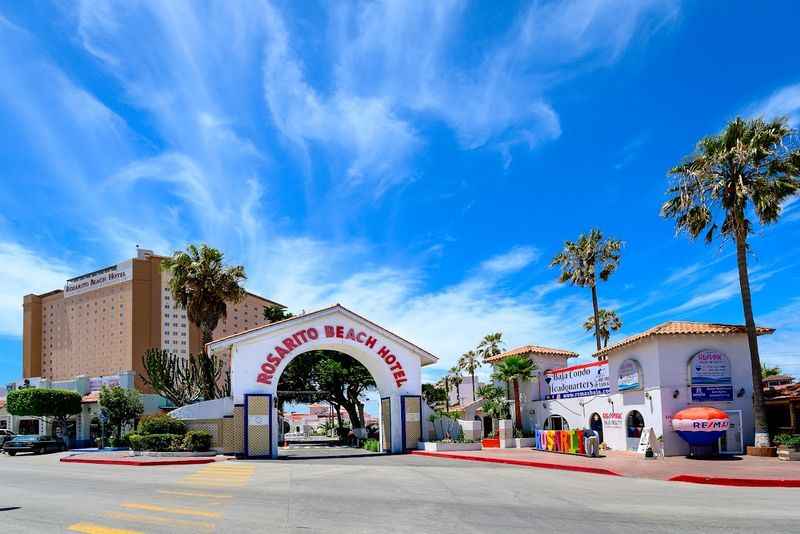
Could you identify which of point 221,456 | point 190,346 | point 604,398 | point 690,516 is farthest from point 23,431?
point 690,516

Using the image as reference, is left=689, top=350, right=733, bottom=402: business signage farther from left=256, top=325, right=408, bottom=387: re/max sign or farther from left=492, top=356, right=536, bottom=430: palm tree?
left=256, top=325, right=408, bottom=387: re/max sign

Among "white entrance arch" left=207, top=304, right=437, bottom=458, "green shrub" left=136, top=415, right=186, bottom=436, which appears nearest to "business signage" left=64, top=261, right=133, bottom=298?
"white entrance arch" left=207, top=304, right=437, bottom=458

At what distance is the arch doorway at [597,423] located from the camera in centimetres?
3322

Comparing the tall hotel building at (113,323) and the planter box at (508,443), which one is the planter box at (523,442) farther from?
the tall hotel building at (113,323)

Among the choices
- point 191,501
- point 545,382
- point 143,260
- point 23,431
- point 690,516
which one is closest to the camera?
point 690,516

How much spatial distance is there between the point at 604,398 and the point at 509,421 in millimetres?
5854

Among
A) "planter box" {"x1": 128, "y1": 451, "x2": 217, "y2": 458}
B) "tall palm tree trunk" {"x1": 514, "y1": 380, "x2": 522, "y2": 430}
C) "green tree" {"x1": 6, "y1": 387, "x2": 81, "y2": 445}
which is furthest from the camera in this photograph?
"green tree" {"x1": 6, "y1": 387, "x2": 81, "y2": 445}

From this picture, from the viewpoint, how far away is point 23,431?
59188 mm

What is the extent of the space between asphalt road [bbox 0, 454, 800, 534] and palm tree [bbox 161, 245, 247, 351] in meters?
21.9

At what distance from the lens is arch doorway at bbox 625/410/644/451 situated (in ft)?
97.1

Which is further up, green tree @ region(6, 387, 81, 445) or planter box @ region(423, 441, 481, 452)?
green tree @ region(6, 387, 81, 445)

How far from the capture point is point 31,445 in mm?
42531

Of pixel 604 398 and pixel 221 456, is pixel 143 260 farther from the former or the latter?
pixel 604 398

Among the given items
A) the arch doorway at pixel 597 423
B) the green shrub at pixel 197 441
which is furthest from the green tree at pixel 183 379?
the arch doorway at pixel 597 423
